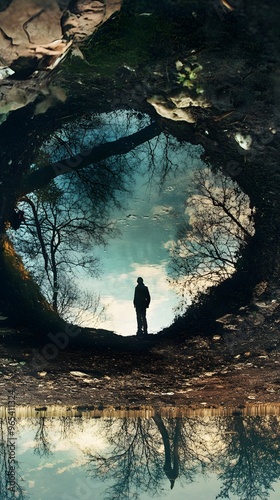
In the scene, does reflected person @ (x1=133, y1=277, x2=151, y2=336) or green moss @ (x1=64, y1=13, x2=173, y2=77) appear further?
reflected person @ (x1=133, y1=277, x2=151, y2=336)

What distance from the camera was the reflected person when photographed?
3.03 meters

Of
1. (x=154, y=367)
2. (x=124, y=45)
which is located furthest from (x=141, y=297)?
(x=124, y=45)

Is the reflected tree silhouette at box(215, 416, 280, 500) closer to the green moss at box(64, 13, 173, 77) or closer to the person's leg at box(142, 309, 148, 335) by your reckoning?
the person's leg at box(142, 309, 148, 335)

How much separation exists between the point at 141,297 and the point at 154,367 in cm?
56

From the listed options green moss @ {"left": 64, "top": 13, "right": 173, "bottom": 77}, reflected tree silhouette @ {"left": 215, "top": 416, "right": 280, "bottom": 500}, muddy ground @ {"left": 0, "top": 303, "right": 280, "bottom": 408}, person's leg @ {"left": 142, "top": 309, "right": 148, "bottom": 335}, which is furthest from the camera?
reflected tree silhouette @ {"left": 215, "top": 416, "right": 280, "bottom": 500}

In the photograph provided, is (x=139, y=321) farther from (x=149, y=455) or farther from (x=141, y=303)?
(x=149, y=455)

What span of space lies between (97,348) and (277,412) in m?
1.71

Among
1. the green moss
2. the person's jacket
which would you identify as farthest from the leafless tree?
the green moss

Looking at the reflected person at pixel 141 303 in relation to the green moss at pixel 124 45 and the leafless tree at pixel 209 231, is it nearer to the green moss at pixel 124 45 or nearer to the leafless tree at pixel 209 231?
the leafless tree at pixel 209 231

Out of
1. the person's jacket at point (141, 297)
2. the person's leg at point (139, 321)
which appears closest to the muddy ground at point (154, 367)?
the person's leg at point (139, 321)

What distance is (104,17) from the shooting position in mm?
1982

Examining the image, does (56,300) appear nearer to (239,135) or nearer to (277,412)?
(239,135)

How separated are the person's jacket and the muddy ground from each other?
268 millimetres

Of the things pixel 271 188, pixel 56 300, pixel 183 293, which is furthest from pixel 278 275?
pixel 56 300
